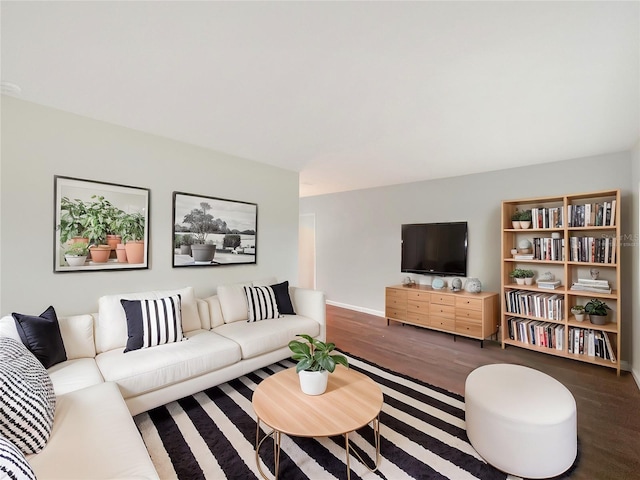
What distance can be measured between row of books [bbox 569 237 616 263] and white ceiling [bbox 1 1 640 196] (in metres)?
0.98

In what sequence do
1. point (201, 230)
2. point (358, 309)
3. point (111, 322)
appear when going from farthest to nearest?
1. point (358, 309)
2. point (201, 230)
3. point (111, 322)

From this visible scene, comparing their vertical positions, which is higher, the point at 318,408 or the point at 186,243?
the point at 186,243

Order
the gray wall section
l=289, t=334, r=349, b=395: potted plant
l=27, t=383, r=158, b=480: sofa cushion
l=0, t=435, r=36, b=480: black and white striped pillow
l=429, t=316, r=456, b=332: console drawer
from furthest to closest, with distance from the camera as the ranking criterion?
l=429, t=316, r=456, b=332: console drawer < the gray wall section < l=289, t=334, r=349, b=395: potted plant < l=27, t=383, r=158, b=480: sofa cushion < l=0, t=435, r=36, b=480: black and white striped pillow

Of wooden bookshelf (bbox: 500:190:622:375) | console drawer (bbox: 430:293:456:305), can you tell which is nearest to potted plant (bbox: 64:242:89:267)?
console drawer (bbox: 430:293:456:305)

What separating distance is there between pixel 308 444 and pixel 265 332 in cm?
109

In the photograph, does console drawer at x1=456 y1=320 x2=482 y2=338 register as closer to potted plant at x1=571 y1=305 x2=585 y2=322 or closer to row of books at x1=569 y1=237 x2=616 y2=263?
potted plant at x1=571 y1=305 x2=585 y2=322

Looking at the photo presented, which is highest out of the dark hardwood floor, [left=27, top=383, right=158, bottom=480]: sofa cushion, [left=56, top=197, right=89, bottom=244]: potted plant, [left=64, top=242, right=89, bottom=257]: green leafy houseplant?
[left=56, top=197, right=89, bottom=244]: potted plant

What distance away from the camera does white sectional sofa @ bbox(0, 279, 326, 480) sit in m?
1.21

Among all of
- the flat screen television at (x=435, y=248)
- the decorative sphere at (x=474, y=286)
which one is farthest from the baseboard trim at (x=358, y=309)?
the decorative sphere at (x=474, y=286)

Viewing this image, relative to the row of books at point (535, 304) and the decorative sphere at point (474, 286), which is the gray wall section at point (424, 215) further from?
the row of books at point (535, 304)

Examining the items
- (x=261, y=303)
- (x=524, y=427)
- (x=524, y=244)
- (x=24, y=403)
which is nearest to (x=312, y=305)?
(x=261, y=303)

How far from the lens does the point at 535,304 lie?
3.39 metres

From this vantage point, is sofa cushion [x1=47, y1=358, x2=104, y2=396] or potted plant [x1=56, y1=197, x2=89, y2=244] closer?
sofa cushion [x1=47, y1=358, x2=104, y2=396]

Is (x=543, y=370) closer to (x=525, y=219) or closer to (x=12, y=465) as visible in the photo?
(x=525, y=219)
